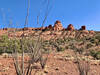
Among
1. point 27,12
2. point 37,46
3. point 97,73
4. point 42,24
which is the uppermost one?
point 27,12

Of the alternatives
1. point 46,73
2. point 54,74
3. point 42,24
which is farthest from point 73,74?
point 42,24

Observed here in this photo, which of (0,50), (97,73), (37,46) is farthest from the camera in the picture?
(0,50)

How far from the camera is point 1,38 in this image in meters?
18.6

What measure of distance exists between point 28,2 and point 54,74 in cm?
344

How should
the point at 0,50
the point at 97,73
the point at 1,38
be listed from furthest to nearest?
the point at 1,38
the point at 0,50
the point at 97,73

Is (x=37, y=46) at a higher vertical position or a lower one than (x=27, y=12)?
lower

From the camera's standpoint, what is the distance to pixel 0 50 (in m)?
12.0

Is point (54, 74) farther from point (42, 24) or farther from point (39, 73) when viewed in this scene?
Result: point (42, 24)

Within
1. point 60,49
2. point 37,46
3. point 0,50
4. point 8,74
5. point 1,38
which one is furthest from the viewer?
point 1,38

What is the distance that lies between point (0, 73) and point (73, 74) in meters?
2.92

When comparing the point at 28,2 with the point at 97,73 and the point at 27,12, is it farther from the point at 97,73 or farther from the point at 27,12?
the point at 97,73

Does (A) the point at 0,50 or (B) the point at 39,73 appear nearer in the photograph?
(B) the point at 39,73

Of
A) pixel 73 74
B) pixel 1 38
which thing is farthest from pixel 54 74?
pixel 1 38

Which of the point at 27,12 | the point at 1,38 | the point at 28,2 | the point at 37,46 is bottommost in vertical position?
the point at 37,46
